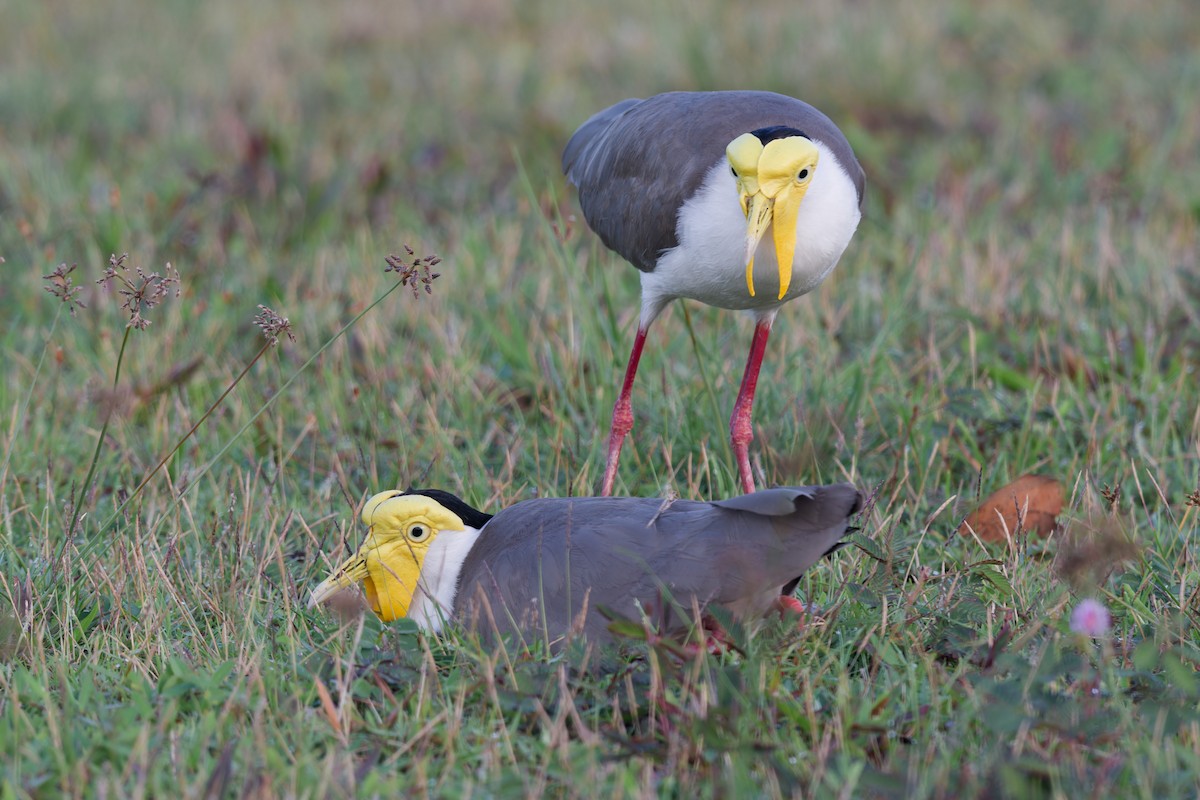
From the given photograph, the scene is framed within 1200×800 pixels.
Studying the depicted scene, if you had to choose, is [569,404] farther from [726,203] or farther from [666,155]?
[726,203]

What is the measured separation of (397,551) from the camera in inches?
127

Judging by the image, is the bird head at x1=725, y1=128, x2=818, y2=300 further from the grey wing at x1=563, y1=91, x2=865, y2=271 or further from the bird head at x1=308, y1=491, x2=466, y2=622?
the bird head at x1=308, y1=491, x2=466, y2=622

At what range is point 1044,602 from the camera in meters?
3.13

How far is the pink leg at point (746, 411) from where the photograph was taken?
398 cm

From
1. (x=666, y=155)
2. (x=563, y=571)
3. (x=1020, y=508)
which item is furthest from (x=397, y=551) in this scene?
(x=1020, y=508)

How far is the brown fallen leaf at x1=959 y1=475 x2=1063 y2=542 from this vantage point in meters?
3.76

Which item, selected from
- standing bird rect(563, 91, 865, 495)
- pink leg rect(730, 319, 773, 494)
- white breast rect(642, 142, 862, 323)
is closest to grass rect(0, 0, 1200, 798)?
pink leg rect(730, 319, 773, 494)

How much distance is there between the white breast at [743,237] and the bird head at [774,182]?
6cm

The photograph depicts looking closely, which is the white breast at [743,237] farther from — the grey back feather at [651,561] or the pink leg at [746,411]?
the grey back feather at [651,561]

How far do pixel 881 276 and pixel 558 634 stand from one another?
3.16m

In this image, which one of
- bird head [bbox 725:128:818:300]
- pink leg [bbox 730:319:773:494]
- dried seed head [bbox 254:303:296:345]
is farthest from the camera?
pink leg [bbox 730:319:773:494]

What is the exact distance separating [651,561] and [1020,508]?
4.24 ft

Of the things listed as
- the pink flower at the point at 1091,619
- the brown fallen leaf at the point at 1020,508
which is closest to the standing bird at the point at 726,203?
the brown fallen leaf at the point at 1020,508

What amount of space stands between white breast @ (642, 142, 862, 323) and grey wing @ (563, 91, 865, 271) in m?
0.07
